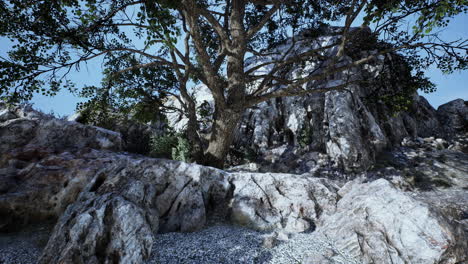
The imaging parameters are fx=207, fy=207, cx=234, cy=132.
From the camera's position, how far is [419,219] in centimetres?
350

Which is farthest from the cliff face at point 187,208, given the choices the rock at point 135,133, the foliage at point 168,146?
the rock at point 135,133

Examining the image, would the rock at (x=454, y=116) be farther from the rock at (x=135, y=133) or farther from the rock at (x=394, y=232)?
the rock at (x=135, y=133)

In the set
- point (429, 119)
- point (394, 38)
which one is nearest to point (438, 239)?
point (394, 38)

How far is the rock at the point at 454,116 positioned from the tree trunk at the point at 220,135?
1895 cm

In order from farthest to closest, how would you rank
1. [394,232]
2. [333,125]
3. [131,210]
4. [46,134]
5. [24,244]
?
1. [333,125]
2. [46,134]
3. [24,244]
4. [394,232]
5. [131,210]

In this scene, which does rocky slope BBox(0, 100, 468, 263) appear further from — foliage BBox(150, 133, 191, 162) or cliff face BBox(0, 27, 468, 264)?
foliage BBox(150, 133, 191, 162)

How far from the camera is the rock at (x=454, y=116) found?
16377mm

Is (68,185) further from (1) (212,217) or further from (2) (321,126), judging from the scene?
(2) (321,126)

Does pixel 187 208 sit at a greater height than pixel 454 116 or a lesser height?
lesser

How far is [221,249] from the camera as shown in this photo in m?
3.64

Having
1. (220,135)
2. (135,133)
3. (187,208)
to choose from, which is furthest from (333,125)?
(135,133)

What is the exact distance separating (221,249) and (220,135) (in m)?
4.93

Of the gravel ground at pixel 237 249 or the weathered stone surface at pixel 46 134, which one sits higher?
the weathered stone surface at pixel 46 134

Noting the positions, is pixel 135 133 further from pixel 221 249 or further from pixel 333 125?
pixel 221 249
